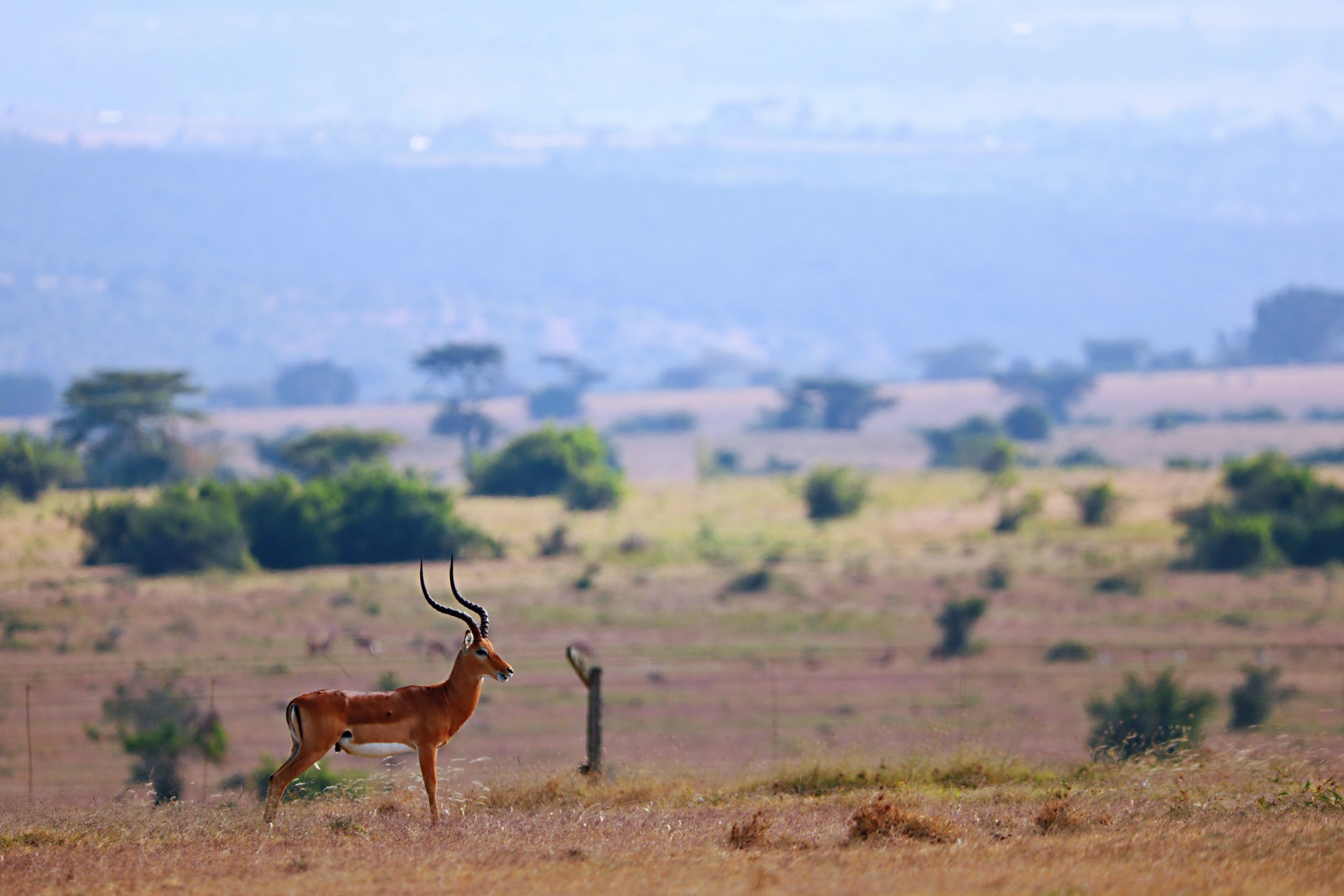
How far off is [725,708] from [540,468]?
3853cm

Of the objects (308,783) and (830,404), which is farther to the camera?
(830,404)

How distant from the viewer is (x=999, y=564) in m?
43.1

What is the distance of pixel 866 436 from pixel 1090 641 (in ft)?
274

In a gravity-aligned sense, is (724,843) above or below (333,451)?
below

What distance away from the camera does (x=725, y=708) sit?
1041 inches

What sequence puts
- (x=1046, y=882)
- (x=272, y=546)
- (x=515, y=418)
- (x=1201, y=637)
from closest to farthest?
(x=1046, y=882) → (x=1201, y=637) → (x=272, y=546) → (x=515, y=418)

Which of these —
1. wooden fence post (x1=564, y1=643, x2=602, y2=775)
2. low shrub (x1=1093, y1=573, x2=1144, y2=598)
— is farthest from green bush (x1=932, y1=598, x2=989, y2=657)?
wooden fence post (x1=564, y1=643, x2=602, y2=775)

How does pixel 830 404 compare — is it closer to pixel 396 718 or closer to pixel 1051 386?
pixel 1051 386

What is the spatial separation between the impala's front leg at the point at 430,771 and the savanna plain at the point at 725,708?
0.18m

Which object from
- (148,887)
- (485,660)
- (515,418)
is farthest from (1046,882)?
(515,418)

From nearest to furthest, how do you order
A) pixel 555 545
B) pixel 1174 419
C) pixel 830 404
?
1. pixel 555 545
2. pixel 1174 419
3. pixel 830 404

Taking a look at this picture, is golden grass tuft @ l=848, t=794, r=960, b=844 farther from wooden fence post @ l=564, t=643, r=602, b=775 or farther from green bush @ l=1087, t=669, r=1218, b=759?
green bush @ l=1087, t=669, r=1218, b=759

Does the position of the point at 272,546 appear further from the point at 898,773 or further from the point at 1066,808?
the point at 1066,808

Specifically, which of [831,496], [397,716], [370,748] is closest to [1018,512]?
[831,496]
